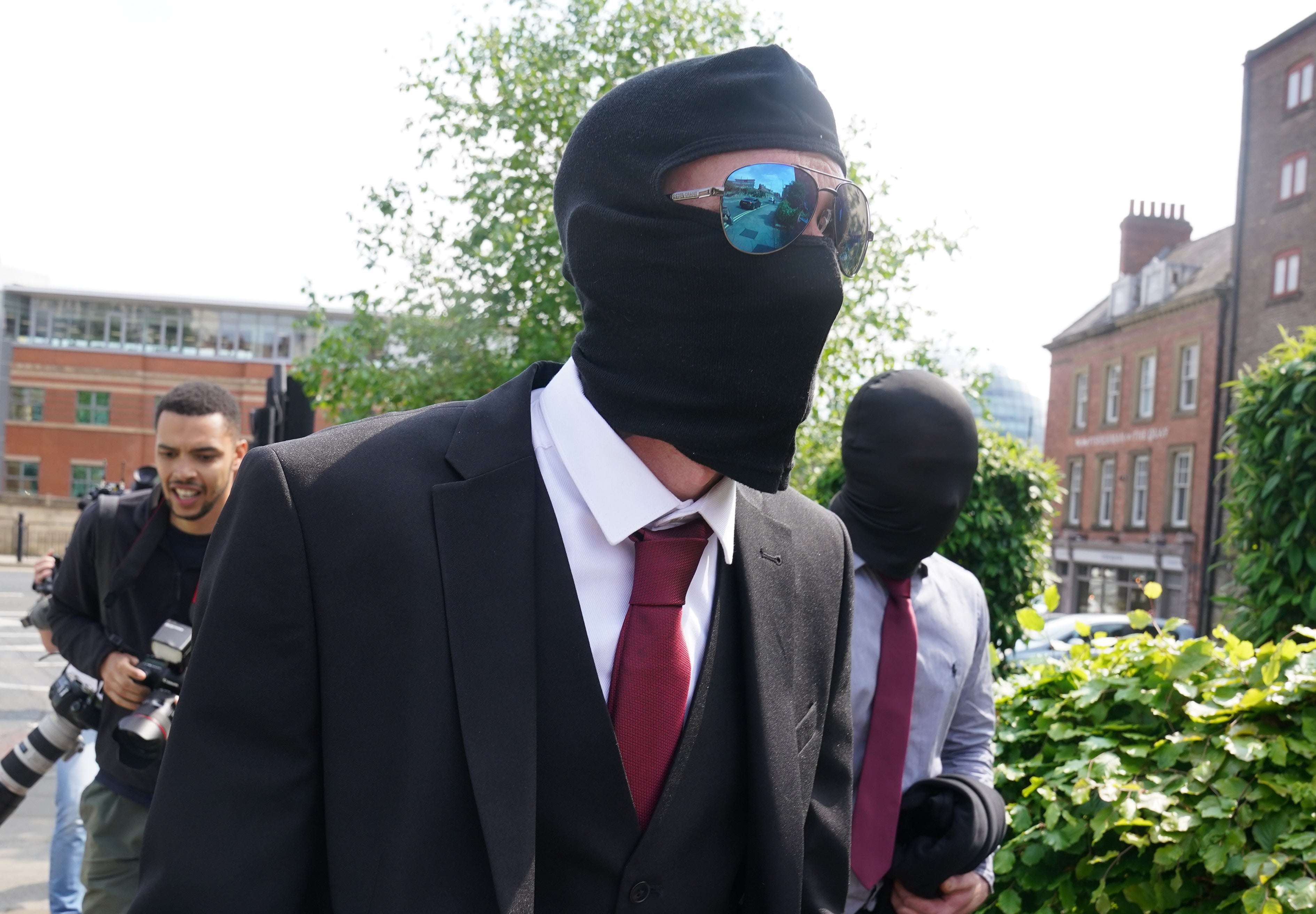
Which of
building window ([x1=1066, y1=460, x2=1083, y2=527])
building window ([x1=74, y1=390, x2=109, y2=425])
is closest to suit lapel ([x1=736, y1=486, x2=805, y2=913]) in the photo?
building window ([x1=1066, y1=460, x2=1083, y2=527])

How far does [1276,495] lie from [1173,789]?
289cm

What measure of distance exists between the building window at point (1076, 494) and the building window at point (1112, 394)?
2252mm

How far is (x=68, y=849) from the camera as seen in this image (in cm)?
484

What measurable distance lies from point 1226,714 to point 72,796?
489cm

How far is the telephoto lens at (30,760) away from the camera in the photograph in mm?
3619

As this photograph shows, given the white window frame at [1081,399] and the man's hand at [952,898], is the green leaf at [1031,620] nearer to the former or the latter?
the man's hand at [952,898]

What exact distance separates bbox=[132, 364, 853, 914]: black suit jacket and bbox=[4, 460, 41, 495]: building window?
57.0m

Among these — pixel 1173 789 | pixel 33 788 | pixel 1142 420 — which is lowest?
pixel 33 788

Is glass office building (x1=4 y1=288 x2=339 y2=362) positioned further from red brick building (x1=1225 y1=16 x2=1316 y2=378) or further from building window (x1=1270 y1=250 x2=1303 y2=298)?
→ building window (x1=1270 y1=250 x2=1303 y2=298)

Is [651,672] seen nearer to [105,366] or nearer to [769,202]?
[769,202]

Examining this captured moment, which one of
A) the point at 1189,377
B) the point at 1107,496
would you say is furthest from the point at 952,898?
the point at 1107,496

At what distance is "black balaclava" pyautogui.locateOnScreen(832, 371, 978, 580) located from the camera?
2.62m

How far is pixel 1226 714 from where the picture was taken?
103 inches

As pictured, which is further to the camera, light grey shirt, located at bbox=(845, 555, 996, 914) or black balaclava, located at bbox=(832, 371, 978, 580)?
black balaclava, located at bbox=(832, 371, 978, 580)
